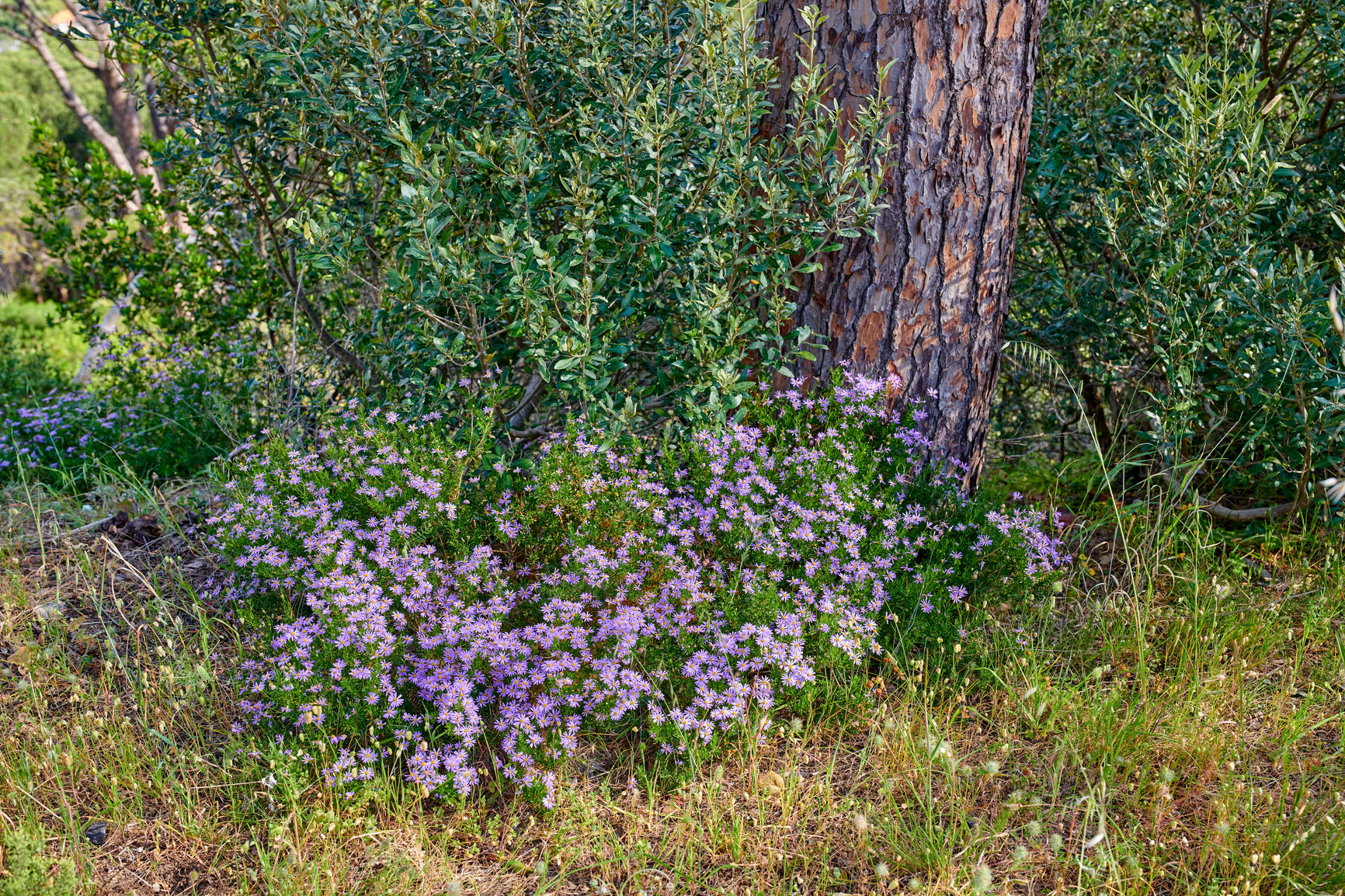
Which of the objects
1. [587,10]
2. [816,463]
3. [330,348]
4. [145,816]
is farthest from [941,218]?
[145,816]

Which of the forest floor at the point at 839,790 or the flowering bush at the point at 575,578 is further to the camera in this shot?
the flowering bush at the point at 575,578

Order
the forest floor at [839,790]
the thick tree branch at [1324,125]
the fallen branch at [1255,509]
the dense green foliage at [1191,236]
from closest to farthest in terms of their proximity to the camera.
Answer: the forest floor at [839,790]
the dense green foliage at [1191,236]
the fallen branch at [1255,509]
the thick tree branch at [1324,125]

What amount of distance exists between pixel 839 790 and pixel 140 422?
4.10 meters

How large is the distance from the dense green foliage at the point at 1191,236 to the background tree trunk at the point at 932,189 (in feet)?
1.34

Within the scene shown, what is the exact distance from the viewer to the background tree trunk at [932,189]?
3.16m

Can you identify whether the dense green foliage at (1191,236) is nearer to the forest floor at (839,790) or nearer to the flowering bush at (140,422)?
the forest floor at (839,790)

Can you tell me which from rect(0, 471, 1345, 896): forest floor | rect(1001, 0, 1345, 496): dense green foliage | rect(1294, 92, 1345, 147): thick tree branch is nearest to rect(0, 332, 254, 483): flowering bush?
rect(0, 471, 1345, 896): forest floor

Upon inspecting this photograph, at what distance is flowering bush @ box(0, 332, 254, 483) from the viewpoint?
15.1 feet

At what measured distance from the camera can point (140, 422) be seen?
4855 mm

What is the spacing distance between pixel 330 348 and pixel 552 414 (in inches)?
37.7

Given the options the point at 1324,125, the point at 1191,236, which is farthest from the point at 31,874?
the point at 1324,125

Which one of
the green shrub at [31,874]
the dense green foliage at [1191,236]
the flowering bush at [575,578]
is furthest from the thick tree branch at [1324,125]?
the green shrub at [31,874]

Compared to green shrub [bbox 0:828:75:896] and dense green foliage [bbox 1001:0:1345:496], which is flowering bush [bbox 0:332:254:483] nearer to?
green shrub [bbox 0:828:75:896]

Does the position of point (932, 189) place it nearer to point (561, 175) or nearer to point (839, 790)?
point (561, 175)
